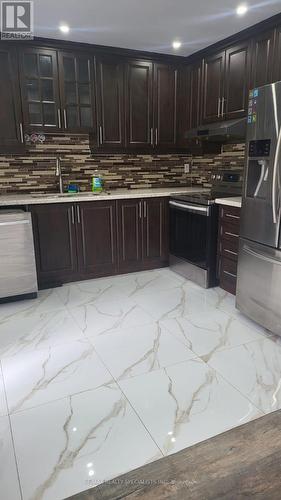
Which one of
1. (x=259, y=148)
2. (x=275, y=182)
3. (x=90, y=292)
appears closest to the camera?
(x=275, y=182)

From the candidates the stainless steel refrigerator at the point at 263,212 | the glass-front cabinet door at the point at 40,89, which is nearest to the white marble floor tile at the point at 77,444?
the stainless steel refrigerator at the point at 263,212

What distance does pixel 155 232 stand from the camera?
381cm

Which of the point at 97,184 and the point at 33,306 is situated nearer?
the point at 33,306

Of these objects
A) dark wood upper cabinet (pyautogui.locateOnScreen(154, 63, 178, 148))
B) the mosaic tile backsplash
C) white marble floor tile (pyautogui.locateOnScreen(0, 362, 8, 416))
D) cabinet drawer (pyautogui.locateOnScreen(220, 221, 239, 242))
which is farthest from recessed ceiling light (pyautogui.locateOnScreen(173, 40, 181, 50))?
white marble floor tile (pyautogui.locateOnScreen(0, 362, 8, 416))

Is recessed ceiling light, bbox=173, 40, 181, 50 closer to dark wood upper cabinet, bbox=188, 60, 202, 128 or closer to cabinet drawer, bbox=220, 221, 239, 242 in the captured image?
dark wood upper cabinet, bbox=188, 60, 202, 128

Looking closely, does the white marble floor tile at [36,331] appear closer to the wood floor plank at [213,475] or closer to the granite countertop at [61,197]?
the granite countertop at [61,197]

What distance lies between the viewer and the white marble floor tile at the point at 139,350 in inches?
82.9

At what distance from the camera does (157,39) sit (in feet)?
10.9

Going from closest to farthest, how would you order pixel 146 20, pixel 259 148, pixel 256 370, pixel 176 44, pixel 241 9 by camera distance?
pixel 256 370, pixel 259 148, pixel 241 9, pixel 146 20, pixel 176 44

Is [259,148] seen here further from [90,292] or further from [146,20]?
[90,292]

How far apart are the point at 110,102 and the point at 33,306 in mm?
2271

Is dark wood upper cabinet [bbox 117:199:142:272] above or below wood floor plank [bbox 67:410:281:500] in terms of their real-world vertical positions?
above

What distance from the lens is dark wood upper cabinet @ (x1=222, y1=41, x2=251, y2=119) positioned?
3.10 m

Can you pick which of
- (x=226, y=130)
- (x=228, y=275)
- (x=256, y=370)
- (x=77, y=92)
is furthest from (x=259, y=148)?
(x=77, y=92)
